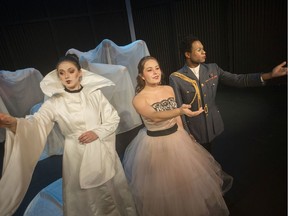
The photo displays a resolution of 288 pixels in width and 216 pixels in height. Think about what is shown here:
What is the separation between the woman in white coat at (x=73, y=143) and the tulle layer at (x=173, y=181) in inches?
10.1

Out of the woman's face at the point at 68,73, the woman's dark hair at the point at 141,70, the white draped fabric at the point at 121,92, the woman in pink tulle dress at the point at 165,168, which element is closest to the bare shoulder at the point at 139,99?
the woman in pink tulle dress at the point at 165,168

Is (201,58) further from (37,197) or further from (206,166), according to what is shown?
(37,197)

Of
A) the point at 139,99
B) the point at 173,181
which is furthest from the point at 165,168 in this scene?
the point at 139,99

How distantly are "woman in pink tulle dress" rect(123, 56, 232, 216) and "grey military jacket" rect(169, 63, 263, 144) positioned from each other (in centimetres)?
17

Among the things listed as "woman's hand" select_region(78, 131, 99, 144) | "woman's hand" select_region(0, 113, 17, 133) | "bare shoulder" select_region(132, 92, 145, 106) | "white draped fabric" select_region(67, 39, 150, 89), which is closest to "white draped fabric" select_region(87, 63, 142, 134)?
"white draped fabric" select_region(67, 39, 150, 89)

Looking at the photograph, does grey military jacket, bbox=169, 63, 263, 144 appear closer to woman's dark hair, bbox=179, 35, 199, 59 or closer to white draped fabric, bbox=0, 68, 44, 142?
woman's dark hair, bbox=179, 35, 199, 59

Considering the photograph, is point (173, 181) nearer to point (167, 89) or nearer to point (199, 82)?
point (167, 89)

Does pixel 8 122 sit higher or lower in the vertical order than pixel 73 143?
higher

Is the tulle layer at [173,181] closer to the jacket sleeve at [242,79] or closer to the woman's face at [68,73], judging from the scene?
the jacket sleeve at [242,79]

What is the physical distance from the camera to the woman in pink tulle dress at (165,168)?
7.10 ft

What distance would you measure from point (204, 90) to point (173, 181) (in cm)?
93

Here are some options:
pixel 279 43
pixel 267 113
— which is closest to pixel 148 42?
pixel 279 43

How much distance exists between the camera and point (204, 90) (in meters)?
2.43

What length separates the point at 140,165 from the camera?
2277mm
